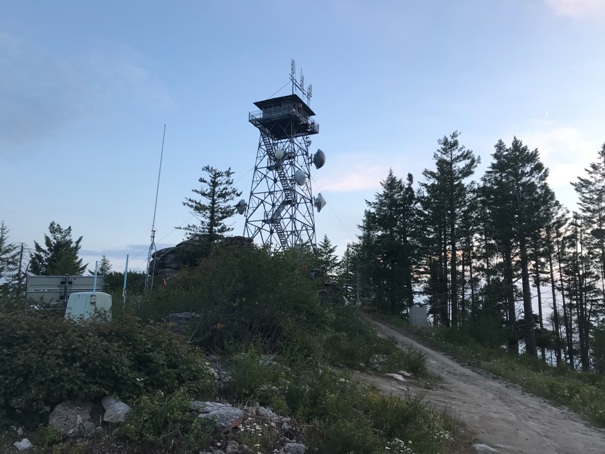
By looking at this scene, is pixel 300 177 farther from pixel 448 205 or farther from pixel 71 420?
pixel 71 420

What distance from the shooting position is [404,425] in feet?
23.5

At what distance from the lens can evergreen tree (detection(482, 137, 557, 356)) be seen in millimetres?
32844

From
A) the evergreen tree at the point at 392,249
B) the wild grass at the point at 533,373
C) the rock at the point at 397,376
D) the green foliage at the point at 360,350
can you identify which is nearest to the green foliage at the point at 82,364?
the green foliage at the point at 360,350

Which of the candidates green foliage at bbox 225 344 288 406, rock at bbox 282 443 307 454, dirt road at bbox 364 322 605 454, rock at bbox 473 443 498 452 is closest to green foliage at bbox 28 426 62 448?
green foliage at bbox 225 344 288 406

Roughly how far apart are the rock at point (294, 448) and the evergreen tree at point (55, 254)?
4212 centimetres

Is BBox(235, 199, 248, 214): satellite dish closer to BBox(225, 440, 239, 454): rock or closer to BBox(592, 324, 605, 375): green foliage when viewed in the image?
BBox(592, 324, 605, 375): green foliage

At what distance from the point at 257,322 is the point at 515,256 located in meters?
29.2

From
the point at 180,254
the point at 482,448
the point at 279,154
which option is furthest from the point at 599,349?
the point at 180,254

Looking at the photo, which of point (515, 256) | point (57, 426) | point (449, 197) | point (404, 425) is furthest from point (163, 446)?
point (449, 197)

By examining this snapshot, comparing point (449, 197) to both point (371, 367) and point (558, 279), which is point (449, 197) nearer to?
point (558, 279)

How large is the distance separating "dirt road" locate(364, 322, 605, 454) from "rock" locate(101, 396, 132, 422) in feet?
18.2

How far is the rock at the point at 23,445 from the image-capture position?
515cm

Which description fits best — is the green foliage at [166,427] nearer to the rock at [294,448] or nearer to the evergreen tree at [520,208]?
the rock at [294,448]

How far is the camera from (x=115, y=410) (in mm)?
5645
